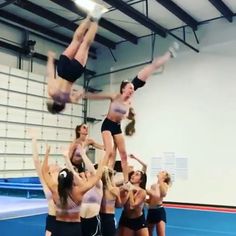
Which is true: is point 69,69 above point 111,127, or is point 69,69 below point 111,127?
above

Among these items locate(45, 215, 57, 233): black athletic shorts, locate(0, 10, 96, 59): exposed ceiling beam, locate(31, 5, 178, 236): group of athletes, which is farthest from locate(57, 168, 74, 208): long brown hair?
locate(0, 10, 96, 59): exposed ceiling beam

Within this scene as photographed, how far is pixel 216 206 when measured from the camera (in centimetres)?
1005

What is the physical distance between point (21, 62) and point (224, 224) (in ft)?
25.0

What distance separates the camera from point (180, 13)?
10.1 metres

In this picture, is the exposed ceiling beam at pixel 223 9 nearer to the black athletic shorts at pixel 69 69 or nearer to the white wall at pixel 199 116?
the white wall at pixel 199 116

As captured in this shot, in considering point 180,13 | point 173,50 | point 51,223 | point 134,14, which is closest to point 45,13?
point 134,14

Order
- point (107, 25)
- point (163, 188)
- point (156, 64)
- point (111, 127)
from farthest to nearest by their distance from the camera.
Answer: point (107, 25) → point (163, 188) → point (111, 127) → point (156, 64)

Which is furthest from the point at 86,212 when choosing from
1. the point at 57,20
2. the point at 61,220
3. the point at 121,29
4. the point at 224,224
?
the point at 121,29

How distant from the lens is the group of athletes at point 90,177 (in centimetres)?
349

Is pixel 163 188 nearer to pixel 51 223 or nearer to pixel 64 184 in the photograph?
pixel 51 223

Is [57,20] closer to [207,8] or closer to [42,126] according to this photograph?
[42,126]

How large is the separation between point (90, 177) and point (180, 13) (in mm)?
7542

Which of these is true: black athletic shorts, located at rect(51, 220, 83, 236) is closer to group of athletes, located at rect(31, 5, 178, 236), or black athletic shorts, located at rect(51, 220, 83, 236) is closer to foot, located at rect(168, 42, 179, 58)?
group of athletes, located at rect(31, 5, 178, 236)

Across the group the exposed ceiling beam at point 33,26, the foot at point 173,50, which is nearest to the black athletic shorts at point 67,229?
the foot at point 173,50
